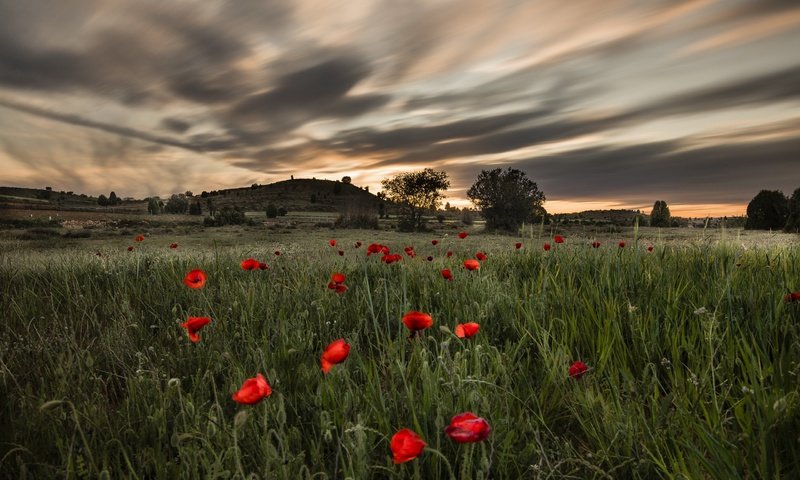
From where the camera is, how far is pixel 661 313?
10.8 ft

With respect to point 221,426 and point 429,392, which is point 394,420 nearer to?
point 429,392

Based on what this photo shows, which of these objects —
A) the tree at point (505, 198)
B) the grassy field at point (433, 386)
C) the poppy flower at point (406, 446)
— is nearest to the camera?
the poppy flower at point (406, 446)

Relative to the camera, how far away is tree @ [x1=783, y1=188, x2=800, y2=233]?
30.7 metres

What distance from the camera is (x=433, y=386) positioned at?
6.95 ft

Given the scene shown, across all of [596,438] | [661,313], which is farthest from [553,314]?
[596,438]

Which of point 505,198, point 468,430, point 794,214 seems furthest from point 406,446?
point 505,198

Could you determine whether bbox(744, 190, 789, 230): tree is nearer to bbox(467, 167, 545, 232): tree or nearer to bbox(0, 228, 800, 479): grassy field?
bbox(467, 167, 545, 232): tree

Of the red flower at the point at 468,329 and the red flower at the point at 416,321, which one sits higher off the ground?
the red flower at the point at 416,321

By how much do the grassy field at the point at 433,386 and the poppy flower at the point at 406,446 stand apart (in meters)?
0.24

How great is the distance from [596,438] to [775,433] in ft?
2.27

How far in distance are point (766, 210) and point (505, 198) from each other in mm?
25583

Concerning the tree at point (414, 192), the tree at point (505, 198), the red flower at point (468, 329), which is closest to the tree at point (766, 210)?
the tree at point (505, 198)

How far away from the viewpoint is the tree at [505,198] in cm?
5188

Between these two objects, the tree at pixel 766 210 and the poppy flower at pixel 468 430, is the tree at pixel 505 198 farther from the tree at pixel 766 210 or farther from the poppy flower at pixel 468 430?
the poppy flower at pixel 468 430
